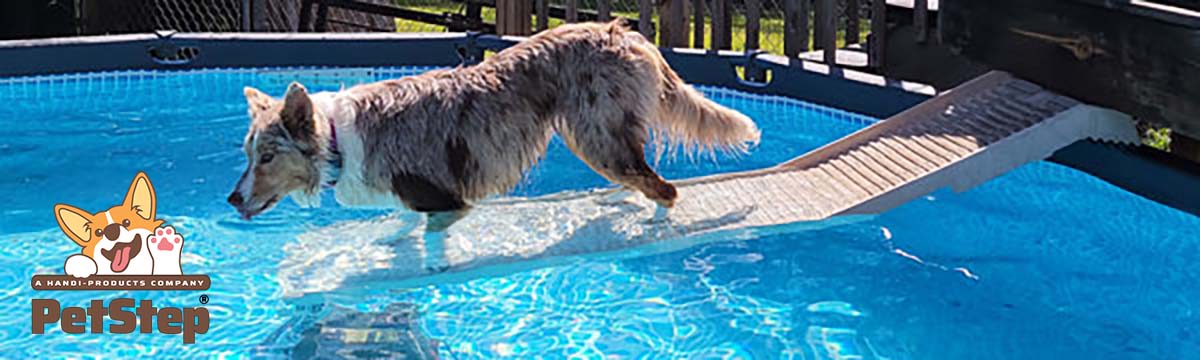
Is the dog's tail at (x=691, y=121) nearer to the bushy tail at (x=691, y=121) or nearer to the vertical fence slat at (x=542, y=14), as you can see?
the bushy tail at (x=691, y=121)

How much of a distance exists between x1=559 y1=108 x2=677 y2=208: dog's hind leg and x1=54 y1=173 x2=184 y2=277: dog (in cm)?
181

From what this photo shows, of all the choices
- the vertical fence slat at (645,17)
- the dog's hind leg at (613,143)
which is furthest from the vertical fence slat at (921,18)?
the dog's hind leg at (613,143)

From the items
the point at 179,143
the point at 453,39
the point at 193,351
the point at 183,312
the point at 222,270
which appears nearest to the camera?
the point at 193,351

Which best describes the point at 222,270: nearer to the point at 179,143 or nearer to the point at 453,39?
the point at 179,143

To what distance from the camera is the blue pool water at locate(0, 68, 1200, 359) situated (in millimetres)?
4746

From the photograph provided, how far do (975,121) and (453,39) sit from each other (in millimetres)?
5162

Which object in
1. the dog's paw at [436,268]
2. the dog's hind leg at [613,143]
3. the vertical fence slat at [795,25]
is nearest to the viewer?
the dog's paw at [436,268]

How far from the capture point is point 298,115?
15.9ft

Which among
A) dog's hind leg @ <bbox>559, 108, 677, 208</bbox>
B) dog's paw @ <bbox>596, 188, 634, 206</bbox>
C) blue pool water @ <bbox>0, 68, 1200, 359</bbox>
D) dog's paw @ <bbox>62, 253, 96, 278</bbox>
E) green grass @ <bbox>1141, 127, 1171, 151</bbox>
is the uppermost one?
dog's hind leg @ <bbox>559, 108, 677, 208</bbox>

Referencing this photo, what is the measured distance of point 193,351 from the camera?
4645mm

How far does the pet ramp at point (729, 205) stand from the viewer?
5.41 m

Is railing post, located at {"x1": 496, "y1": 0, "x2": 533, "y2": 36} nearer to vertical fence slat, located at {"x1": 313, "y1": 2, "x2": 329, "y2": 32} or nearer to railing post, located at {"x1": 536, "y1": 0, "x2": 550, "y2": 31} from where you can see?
railing post, located at {"x1": 536, "y1": 0, "x2": 550, "y2": 31}

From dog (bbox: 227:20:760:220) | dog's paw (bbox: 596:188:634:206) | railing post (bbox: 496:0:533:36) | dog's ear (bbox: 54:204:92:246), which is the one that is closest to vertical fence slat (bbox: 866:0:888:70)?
railing post (bbox: 496:0:533:36)

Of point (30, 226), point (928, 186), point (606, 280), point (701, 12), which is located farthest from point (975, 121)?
point (30, 226)
